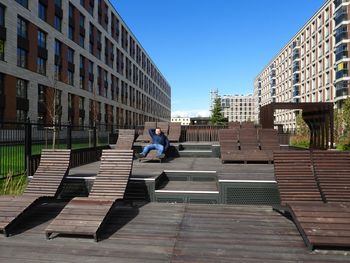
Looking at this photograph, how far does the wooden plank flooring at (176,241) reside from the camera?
4.34 m

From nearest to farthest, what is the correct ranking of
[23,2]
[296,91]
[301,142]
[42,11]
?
[301,142] → [23,2] → [42,11] → [296,91]

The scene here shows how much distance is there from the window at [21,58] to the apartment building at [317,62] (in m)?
47.8

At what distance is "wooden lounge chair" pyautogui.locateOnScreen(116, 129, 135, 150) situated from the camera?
13116 mm

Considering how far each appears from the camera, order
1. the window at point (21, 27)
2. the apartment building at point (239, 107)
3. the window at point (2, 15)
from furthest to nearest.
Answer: the apartment building at point (239, 107) → the window at point (21, 27) → the window at point (2, 15)

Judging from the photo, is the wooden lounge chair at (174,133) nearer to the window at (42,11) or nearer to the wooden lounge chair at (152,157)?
the wooden lounge chair at (152,157)

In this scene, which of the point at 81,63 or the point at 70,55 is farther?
the point at 81,63

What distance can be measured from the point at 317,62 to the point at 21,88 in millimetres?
58611

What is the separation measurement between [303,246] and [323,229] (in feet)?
1.20

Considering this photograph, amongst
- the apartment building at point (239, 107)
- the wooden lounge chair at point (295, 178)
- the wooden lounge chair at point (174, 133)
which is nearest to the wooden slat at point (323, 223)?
the wooden lounge chair at point (295, 178)

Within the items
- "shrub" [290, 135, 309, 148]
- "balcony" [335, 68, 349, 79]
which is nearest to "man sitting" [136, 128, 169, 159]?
"shrub" [290, 135, 309, 148]

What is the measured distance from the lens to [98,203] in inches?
226

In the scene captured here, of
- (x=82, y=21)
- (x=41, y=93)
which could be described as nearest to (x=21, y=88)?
(x=41, y=93)

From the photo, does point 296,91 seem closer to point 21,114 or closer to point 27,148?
point 21,114

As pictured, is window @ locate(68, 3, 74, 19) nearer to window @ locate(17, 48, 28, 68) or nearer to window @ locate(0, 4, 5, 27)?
window @ locate(17, 48, 28, 68)
